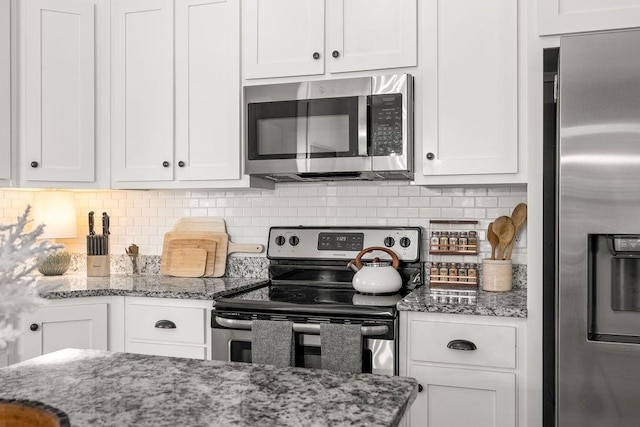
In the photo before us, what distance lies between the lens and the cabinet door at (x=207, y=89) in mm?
2768

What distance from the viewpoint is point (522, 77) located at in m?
2.31

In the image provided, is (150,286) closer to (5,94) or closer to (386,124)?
(5,94)

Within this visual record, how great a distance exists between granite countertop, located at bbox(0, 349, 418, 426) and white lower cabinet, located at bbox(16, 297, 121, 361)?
1.37 metres

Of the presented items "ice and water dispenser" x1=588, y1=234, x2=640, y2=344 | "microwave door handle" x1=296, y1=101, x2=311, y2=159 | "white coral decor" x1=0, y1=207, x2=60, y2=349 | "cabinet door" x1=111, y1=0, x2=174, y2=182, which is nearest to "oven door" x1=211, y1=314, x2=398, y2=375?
"ice and water dispenser" x1=588, y1=234, x2=640, y2=344

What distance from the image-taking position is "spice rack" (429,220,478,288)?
259 centimetres

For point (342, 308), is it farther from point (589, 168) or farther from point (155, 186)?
point (155, 186)

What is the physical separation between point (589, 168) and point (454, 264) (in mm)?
901

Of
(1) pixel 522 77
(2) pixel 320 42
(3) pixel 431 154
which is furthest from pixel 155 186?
(1) pixel 522 77

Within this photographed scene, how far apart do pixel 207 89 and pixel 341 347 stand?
57.5 inches

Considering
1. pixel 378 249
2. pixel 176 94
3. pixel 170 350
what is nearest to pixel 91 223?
pixel 176 94

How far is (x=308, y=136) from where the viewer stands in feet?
8.56

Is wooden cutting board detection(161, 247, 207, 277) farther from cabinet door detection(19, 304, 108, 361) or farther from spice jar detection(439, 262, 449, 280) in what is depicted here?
spice jar detection(439, 262, 449, 280)

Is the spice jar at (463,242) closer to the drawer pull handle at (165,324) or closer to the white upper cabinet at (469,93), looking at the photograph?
the white upper cabinet at (469,93)

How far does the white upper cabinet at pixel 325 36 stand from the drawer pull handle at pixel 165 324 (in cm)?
122
